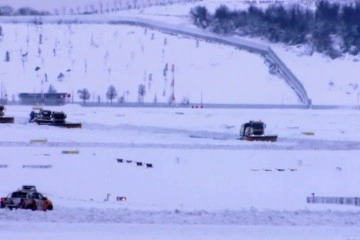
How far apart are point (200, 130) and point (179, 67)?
783 inches

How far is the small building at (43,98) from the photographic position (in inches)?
1411

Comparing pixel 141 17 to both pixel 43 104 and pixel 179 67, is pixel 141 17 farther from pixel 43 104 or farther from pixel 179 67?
pixel 43 104

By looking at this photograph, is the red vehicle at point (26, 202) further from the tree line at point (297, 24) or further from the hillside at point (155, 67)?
the tree line at point (297, 24)

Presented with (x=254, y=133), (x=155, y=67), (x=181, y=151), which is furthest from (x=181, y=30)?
(x=181, y=151)

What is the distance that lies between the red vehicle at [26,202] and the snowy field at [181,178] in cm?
19

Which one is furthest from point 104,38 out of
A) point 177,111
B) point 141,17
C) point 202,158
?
point 202,158

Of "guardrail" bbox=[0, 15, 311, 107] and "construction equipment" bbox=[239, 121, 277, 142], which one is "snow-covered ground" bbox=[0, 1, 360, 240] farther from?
"guardrail" bbox=[0, 15, 311, 107]

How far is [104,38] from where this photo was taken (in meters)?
49.7

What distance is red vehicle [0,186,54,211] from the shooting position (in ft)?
34.6

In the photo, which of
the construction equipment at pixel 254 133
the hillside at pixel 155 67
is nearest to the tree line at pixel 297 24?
the hillside at pixel 155 67

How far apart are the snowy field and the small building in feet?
25.0

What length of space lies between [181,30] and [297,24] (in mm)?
6376

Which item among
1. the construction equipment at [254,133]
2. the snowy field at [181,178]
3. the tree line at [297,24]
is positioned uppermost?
the tree line at [297,24]

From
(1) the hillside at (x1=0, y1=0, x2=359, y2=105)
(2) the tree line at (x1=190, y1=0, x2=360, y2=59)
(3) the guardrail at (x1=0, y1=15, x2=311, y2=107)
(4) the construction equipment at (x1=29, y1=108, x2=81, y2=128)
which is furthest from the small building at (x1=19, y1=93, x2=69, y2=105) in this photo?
(2) the tree line at (x1=190, y1=0, x2=360, y2=59)
